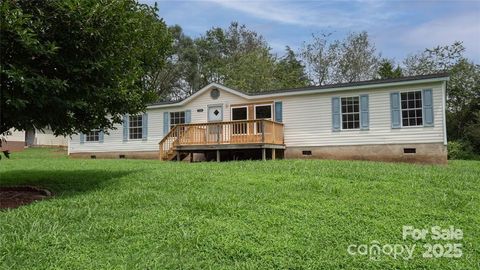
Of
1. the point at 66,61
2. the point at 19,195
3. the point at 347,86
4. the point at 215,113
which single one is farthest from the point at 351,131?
the point at 19,195

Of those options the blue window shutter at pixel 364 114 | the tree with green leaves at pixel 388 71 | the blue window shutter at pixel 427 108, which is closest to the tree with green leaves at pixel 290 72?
the tree with green leaves at pixel 388 71

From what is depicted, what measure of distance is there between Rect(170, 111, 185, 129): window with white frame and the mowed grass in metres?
11.0

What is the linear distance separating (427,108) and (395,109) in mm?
1045

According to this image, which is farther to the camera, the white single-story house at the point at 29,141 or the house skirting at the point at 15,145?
the white single-story house at the point at 29,141

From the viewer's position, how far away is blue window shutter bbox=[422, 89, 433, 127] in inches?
565

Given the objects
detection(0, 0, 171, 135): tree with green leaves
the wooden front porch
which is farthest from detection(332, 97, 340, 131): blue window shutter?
detection(0, 0, 171, 135): tree with green leaves

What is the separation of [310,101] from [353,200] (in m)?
10.5

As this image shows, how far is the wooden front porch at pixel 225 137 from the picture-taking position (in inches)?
597

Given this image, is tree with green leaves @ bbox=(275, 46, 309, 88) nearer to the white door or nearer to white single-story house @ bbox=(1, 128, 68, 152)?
the white door

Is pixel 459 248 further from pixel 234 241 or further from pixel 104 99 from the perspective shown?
pixel 104 99

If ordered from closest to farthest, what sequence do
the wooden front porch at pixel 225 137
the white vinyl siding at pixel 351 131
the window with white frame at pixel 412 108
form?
1. the white vinyl siding at pixel 351 131
2. the window with white frame at pixel 412 108
3. the wooden front porch at pixel 225 137

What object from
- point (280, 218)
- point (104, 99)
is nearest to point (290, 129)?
point (104, 99)

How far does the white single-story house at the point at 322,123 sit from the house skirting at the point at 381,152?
0.10ft

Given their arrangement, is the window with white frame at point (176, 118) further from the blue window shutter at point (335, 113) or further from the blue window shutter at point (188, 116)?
the blue window shutter at point (335, 113)
